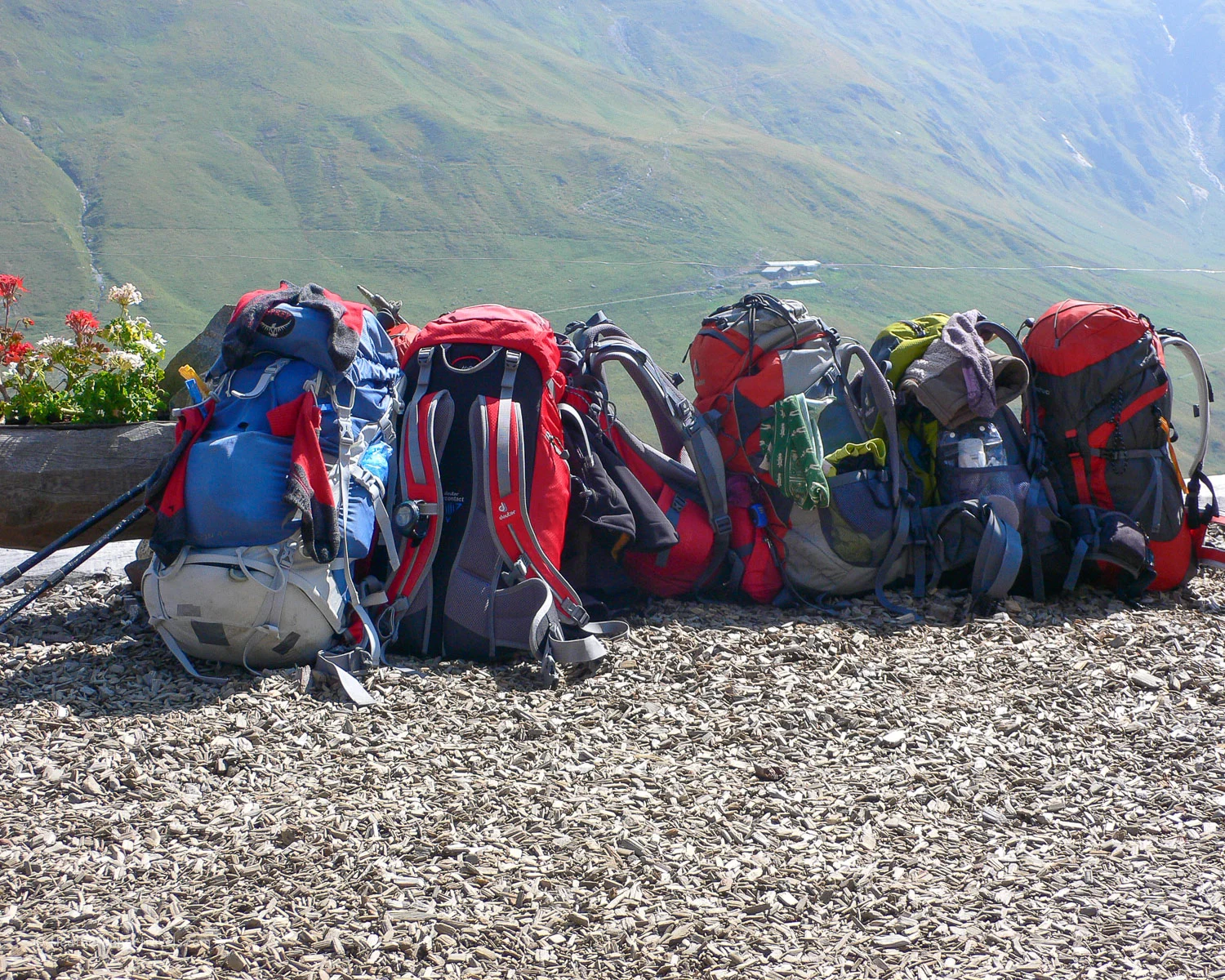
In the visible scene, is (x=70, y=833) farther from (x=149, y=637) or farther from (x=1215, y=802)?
(x=1215, y=802)

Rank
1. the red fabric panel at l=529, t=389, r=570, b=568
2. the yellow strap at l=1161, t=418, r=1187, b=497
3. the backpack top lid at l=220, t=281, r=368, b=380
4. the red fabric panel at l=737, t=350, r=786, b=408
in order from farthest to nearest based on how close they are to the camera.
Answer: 1. the yellow strap at l=1161, t=418, r=1187, b=497
2. the red fabric panel at l=737, t=350, r=786, b=408
3. the red fabric panel at l=529, t=389, r=570, b=568
4. the backpack top lid at l=220, t=281, r=368, b=380

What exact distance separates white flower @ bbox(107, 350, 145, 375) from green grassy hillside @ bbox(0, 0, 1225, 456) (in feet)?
214

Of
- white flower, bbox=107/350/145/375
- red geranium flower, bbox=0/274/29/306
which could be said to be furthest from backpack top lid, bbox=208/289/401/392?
red geranium flower, bbox=0/274/29/306

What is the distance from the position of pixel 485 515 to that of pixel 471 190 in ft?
464

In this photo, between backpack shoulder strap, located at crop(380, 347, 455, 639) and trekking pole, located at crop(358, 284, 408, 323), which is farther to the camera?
trekking pole, located at crop(358, 284, 408, 323)

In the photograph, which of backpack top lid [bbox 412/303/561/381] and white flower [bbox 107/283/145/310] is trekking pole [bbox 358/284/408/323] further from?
white flower [bbox 107/283/145/310]

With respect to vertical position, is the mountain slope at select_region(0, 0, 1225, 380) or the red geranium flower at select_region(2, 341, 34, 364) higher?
the mountain slope at select_region(0, 0, 1225, 380)

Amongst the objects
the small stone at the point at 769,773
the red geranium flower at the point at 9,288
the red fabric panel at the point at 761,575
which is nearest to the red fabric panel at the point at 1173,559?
the red fabric panel at the point at 761,575

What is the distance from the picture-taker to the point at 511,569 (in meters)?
4.05

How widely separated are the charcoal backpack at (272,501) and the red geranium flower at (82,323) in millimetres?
2422

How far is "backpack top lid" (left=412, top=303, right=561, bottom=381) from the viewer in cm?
435

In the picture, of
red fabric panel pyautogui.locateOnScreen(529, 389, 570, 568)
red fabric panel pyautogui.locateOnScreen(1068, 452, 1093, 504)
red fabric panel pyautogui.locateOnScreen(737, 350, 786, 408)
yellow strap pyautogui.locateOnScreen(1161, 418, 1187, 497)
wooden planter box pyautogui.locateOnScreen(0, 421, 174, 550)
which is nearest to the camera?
red fabric panel pyautogui.locateOnScreen(529, 389, 570, 568)

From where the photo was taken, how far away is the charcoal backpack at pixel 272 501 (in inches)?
144

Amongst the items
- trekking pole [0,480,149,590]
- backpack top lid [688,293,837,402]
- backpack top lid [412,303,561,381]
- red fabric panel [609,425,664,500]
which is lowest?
trekking pole [0,480,149,590]
